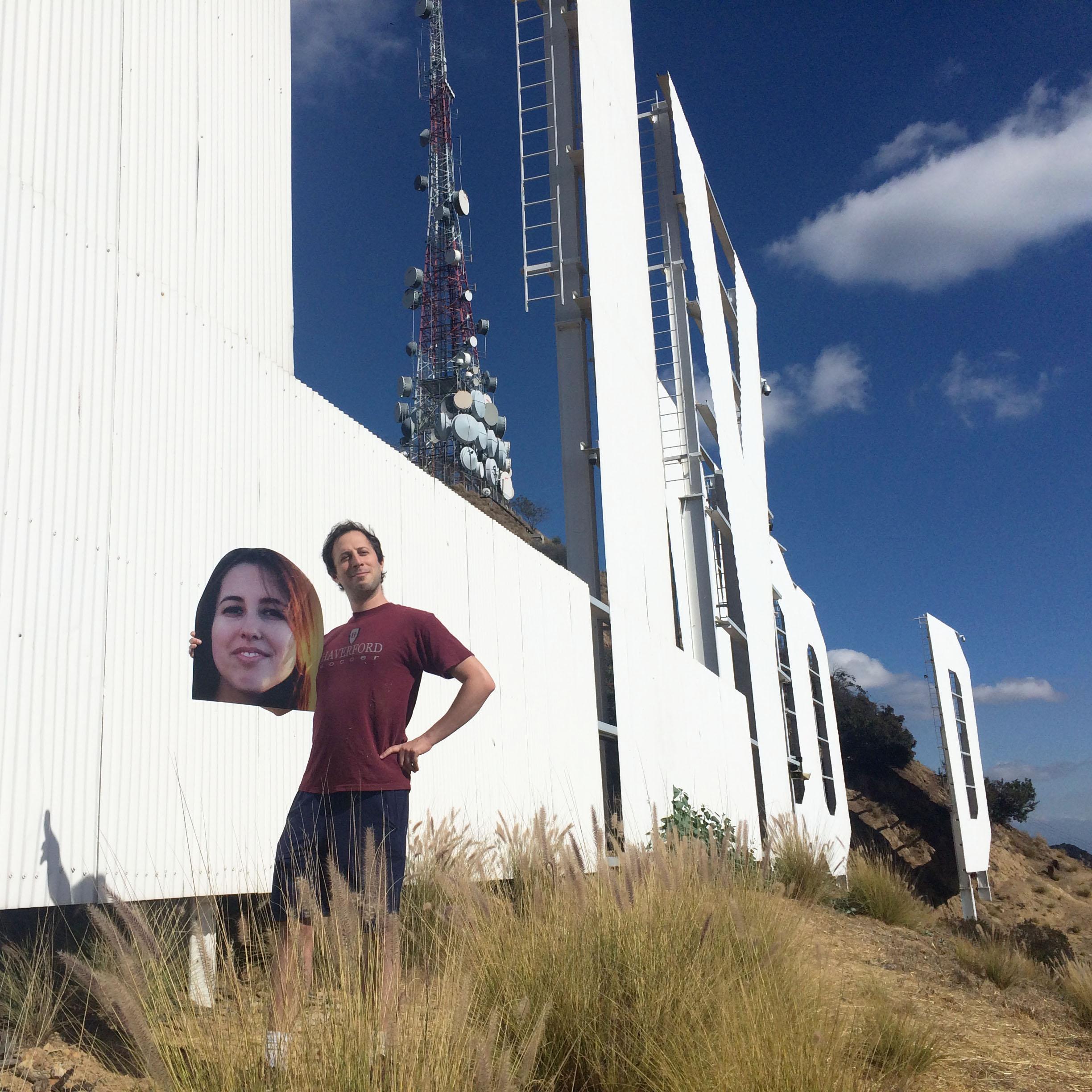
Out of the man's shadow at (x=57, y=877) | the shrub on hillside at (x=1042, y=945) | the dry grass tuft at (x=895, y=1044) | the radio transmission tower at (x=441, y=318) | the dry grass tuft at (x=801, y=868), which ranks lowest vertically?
the shrub on hillside at (x=1042, y=945)

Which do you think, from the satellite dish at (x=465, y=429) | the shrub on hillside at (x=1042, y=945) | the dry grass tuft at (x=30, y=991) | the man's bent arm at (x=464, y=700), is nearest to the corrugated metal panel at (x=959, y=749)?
the shrub on hillside at (x=1042, y=945)

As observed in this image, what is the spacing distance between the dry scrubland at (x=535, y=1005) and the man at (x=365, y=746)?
322mm

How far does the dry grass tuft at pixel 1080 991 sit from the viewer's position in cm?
728

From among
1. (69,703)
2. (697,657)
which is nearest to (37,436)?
(69,703)

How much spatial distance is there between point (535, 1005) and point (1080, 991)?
5627 mm

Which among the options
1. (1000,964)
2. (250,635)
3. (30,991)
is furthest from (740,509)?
(30,991)

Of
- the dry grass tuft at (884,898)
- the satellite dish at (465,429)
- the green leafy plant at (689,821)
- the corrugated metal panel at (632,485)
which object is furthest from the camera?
the satellite dish at (465,429)

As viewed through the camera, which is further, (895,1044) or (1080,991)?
(1080,991)

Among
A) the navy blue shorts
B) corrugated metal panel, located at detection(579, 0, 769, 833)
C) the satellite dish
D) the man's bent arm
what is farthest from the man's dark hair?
the satellite dish

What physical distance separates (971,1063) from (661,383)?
46.9 ft

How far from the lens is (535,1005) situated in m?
3.79

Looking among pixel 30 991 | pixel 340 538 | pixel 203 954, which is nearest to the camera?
pixel 203 954

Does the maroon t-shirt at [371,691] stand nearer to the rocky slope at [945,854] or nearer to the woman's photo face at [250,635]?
the woman's photo face at [250,635]

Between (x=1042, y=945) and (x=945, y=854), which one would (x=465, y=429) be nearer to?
(x=945, y=854)
